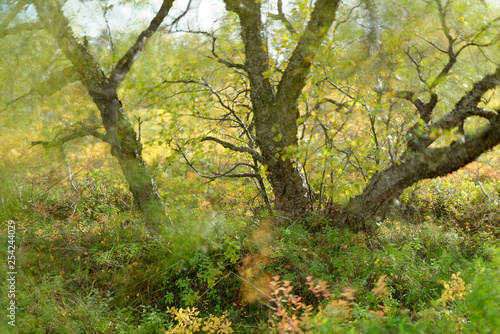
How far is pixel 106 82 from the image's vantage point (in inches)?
150

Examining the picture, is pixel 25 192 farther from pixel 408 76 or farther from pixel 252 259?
pixel 408 76

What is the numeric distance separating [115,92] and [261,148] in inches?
71.1

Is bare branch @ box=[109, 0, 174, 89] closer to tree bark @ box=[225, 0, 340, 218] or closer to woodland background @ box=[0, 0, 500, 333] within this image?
woodland background @ box=[0, 0, 500, 333]

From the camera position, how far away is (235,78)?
4.60 meters

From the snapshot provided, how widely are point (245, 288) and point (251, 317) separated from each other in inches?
10.2

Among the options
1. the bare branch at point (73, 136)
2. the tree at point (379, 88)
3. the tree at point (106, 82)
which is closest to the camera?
the tree at point (379, 88)

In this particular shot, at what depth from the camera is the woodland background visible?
9.25 feet

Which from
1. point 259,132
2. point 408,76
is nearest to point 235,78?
point 259,132

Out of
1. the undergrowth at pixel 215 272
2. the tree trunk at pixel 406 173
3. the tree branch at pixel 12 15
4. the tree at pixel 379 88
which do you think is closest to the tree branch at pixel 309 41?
the tree at pixel 379 88

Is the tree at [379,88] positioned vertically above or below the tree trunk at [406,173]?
above

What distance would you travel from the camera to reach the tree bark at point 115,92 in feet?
11.9

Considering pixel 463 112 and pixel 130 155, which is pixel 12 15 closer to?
pixel 130 155

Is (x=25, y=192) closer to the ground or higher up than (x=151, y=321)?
higher up

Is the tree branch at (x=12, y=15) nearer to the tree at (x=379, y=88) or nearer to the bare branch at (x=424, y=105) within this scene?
the tree at (x=379, y=88)
